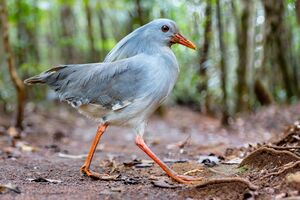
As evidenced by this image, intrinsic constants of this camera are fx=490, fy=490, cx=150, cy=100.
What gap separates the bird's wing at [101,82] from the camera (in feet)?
15.4

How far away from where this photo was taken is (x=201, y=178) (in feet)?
14.4

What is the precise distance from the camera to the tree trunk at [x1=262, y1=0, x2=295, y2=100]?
12086 millimetres

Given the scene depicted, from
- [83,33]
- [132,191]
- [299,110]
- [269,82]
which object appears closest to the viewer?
[132,191]

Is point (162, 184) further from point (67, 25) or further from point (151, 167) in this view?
point (67, 25)

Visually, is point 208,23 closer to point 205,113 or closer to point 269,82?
point 205,113

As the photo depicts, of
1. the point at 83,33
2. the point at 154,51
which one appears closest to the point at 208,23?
the point at 154,51

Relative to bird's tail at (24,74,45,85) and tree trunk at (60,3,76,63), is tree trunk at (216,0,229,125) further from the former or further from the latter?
tree trunk at (60,3,76,63)

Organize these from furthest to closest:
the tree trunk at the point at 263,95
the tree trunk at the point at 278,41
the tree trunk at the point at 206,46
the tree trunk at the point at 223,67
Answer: the tree trunk at the point at 263,95 < the tree trunk at the point at 278,41 < the tree trunk at the point at 206,46 < the tree trunk at the point at 223,67

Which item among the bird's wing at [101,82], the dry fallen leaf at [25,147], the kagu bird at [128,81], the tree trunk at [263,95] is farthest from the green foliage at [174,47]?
the bird's wing at [101,82]

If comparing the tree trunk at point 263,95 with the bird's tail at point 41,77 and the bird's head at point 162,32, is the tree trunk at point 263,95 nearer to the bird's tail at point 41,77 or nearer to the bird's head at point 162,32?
the bird's head at point 162,32

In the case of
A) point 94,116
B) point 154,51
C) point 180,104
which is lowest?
point 180,104

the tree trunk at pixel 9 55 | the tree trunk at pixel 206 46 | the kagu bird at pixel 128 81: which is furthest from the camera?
the tree trunk at pixel 206 46

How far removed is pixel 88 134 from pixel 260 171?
7.33 meters

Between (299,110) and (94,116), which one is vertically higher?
(94,116)
